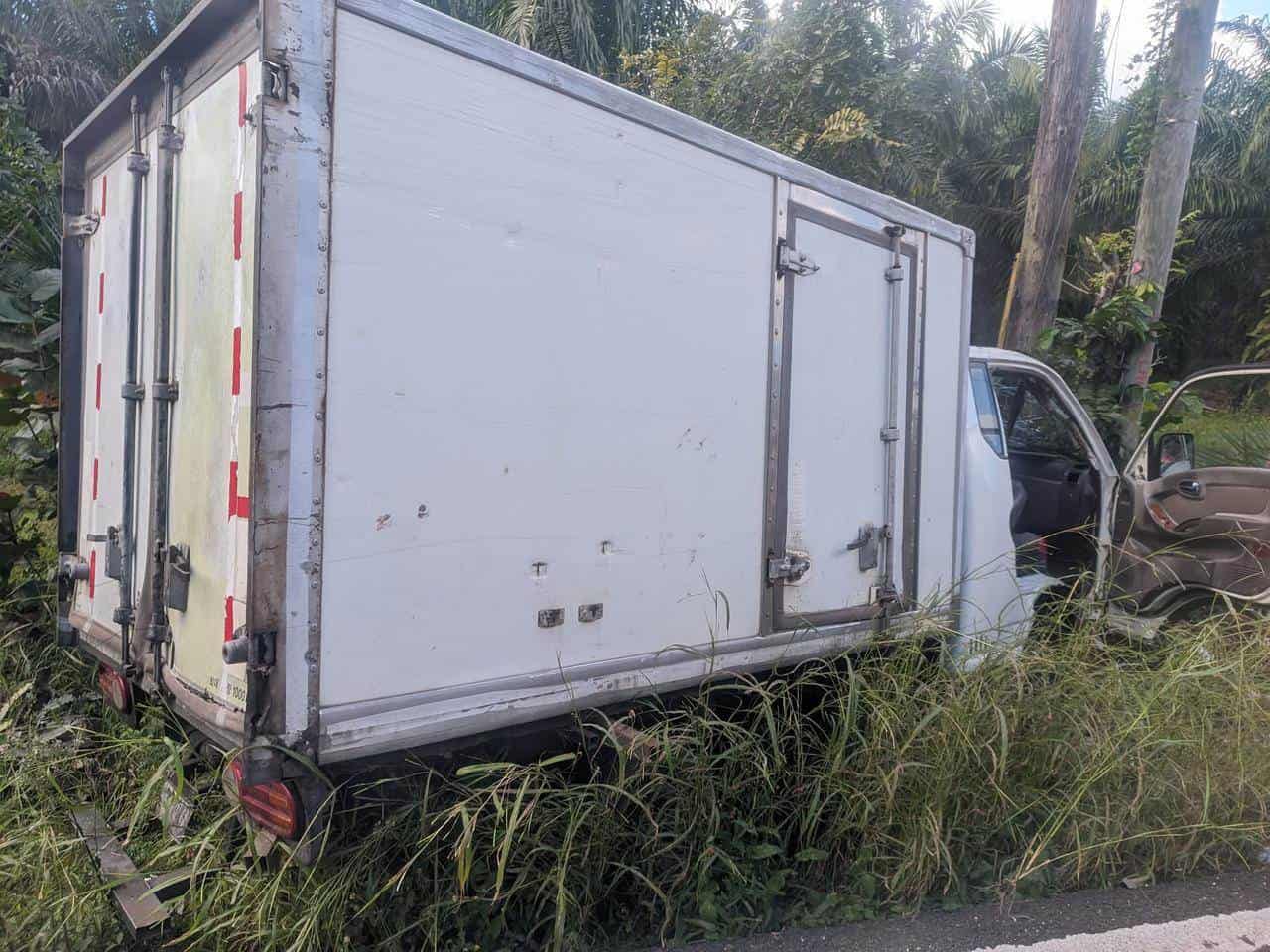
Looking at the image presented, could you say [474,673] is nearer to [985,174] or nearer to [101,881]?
[101,881]

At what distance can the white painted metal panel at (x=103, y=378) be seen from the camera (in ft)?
11.4

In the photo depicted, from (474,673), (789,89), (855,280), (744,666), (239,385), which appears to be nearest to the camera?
(239,385)

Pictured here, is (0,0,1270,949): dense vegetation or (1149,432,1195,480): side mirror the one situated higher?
(1149,432,1195,480): side mirror

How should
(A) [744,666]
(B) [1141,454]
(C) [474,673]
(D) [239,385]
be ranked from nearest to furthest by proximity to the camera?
1. (D) [239,385]
2. (C) [474,673]
3. (A) [744,666]
4. (B) [1141,454]

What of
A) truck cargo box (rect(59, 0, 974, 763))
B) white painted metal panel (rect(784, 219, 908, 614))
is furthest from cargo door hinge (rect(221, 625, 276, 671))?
white painted metal panel (rect(784, 219, 908, 614))

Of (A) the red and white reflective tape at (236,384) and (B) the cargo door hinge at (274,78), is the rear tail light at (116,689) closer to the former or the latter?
(A) the red and white reflective tape at (236,384)

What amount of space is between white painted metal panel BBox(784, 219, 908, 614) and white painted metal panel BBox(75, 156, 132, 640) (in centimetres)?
240

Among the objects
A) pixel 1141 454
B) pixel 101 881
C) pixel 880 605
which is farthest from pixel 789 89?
pixel 101 881

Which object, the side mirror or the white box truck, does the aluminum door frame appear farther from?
the side mirror

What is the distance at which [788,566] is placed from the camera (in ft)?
12.3

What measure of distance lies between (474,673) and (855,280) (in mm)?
2294

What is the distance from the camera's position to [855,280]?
4.07 m

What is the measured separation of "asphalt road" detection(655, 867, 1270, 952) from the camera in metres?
2.93

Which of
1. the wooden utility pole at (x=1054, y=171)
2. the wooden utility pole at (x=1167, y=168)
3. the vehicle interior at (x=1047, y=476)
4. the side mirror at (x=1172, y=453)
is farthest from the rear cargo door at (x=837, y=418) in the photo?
the wooden utility pole at (x=1167, y=168)
